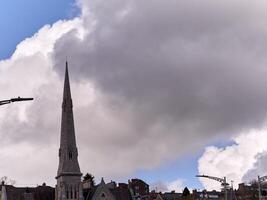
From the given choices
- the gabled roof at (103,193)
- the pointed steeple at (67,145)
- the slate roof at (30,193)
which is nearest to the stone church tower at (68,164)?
the pointed steeple at (67,145)

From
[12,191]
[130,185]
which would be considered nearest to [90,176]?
[130,185]

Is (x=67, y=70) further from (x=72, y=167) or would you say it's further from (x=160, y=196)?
(x=160, y=196)

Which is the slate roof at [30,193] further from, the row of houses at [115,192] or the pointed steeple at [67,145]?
the pointed steeple at [67,145]

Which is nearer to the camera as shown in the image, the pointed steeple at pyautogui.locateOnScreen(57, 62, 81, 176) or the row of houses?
the row of houses

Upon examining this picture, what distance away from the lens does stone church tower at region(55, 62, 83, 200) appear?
138000mm

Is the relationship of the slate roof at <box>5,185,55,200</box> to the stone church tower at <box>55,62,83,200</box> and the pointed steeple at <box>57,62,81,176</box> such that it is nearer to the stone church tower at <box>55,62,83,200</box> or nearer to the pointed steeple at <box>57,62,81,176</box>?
the stone church tower at <box>55,62,83,200</box>

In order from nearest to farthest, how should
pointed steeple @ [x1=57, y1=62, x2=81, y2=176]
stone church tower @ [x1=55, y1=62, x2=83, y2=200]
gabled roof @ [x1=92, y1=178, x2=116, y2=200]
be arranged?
1. stone church tower @ [x1=55, y1=62, x2=83, y2=200]
2. pointed steeple @ [x1=57, y1=62, x2=81, y2=176]
3. gabled roof @ [x1=92, y1=178, x2=116, y2=200]

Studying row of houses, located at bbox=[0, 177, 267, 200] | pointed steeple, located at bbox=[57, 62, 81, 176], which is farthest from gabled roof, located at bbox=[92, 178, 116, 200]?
pointed steeple, located at bbox=[57, 62, 81, 176]

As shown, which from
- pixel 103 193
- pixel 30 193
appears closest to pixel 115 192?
pixel 103 193

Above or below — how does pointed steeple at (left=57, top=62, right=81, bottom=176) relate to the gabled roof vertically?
above

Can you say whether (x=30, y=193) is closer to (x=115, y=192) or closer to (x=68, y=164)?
(x=68, y=164)

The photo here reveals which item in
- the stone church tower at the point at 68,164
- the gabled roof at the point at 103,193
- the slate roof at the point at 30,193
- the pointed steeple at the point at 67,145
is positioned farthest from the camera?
the gabled roof at the point at 103,193

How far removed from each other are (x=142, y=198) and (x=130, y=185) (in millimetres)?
7260

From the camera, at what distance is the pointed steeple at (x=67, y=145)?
139250 millimetres
